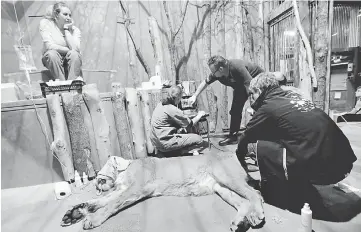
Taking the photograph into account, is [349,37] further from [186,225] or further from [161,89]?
[186,225]

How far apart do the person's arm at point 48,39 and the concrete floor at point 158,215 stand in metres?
2.83

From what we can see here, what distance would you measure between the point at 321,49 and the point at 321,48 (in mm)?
24

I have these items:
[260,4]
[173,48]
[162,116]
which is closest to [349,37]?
[260,4]

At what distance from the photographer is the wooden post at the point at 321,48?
4.84 meters

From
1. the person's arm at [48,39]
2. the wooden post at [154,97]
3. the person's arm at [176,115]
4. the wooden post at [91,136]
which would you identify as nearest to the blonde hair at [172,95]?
the person's arm at [176,115]

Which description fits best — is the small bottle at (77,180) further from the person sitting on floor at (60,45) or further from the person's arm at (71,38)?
the person's arm at (71,38)

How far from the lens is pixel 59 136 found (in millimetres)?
3617

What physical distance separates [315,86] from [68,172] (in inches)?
236

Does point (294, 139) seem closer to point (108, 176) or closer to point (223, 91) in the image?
point (108, 176)

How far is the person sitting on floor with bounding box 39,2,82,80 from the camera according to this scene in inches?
159

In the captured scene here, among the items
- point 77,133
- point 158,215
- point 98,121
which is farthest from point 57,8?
point 158,215

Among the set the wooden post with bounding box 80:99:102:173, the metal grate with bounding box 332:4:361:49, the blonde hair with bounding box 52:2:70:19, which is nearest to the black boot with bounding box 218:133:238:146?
the wooden post with bounding box 80:99:102:173

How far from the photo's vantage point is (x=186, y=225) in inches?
94.3

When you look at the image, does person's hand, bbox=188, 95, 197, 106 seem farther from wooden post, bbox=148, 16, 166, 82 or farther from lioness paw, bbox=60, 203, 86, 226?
lioness paw, bbox=60, 203, 86, 226
